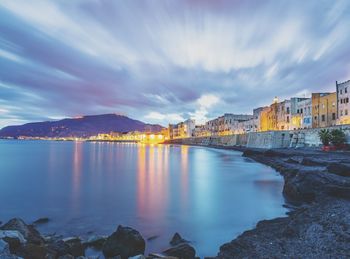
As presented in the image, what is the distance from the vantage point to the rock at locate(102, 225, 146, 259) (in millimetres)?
8586

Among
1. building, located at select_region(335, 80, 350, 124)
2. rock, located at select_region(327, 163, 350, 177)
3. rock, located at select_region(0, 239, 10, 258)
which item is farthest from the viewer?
building, located at select_region(335, 80, 350, 124)

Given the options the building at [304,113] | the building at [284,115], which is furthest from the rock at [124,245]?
the building at [284,115]

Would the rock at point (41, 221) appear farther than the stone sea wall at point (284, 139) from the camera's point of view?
No

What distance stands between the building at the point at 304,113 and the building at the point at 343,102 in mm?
10379

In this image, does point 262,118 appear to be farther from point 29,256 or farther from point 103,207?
point 29,256

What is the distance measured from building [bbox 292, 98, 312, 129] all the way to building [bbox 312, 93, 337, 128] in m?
1.63

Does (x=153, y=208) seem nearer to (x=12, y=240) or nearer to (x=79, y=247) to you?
(x=79, y=247)

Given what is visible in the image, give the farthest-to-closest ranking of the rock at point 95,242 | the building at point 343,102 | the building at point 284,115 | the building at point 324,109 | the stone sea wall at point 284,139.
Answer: the building at point 284,115 → the building at point 324,109 → the building at point 343,102 → the stone sea wall at point 284,139 → the rock at point 95,242

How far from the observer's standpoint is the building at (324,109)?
59116mm

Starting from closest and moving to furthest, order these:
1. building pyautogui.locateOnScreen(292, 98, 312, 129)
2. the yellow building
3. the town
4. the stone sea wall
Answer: the stone sea wall, the town, building pyautogui.locateOnScreen(292, 98, 312, 129), the yellow building

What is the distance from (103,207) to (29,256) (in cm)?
913

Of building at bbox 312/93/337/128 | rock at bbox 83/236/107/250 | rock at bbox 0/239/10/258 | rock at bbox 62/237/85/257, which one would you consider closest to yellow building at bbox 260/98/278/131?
building at bbox 312/93/337/128

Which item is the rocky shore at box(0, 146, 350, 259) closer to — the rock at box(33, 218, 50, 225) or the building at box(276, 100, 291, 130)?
the rock at box(33, 218, 50, 225)

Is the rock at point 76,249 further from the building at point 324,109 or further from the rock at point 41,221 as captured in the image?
the building at point 324,109
